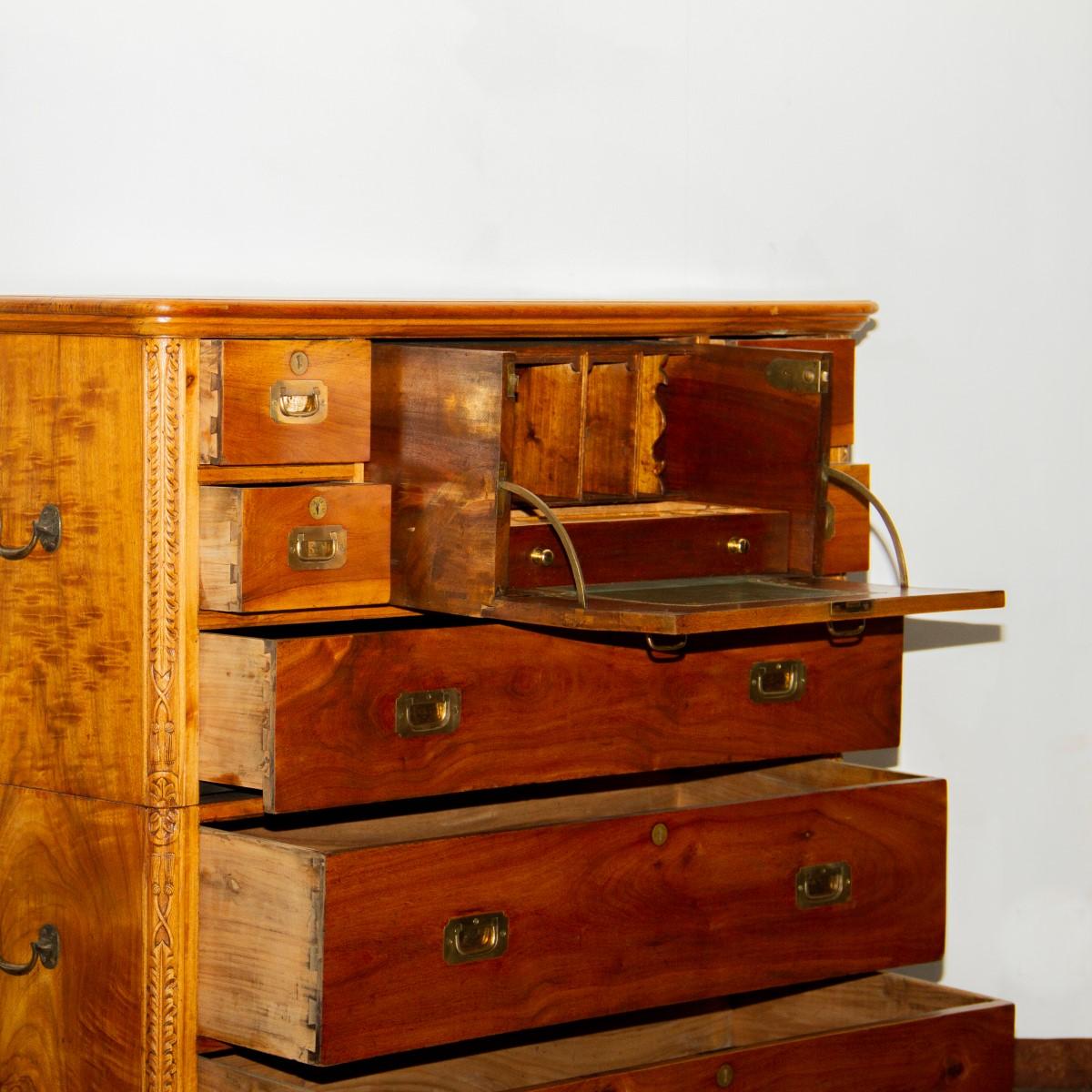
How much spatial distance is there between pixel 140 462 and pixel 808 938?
1042 millimetres

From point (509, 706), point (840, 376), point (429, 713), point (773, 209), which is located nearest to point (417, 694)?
point (429, 713)

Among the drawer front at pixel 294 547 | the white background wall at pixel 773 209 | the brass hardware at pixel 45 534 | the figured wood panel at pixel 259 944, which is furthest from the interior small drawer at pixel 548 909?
the white background wall at pixel 773 209

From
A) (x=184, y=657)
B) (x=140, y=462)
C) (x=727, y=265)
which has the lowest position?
(x=184, y=657)

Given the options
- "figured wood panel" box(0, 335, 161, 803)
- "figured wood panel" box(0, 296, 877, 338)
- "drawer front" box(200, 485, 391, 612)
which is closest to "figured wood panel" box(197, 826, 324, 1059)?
"figured wood panel" box(0, 335, 161, 803)

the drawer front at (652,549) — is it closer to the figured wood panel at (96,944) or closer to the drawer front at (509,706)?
the drawer front at (509,706)

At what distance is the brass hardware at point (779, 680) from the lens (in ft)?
9.34

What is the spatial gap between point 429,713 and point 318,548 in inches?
8.9

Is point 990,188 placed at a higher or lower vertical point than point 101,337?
higher

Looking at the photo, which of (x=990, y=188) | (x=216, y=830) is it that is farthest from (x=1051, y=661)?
(x=216, y=830)

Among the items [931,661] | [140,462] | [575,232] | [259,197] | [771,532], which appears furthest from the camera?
[931,661]

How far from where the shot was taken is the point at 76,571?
8.23ft

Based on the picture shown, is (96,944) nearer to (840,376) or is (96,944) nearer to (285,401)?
(285,401)

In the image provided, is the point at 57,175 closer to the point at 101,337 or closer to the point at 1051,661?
the point at 101,337

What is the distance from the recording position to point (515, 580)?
2561 millimetres
